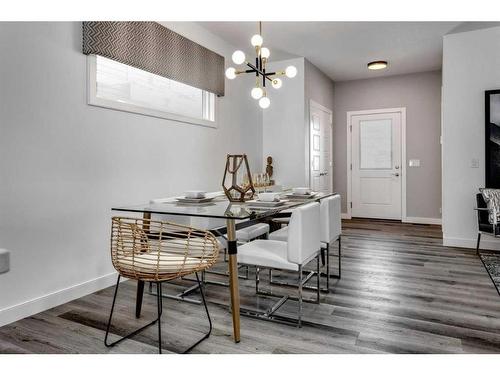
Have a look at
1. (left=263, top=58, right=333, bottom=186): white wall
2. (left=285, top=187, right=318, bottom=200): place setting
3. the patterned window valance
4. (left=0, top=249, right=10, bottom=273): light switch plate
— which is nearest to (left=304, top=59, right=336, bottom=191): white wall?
(left=263, top=58, right=333, bottom=186): white wall

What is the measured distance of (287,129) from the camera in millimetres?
5434

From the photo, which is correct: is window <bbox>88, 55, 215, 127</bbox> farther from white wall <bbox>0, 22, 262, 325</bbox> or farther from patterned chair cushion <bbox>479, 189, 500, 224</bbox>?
A: patterned chair cushion <bbox>479, 189, 500, 224</bbox>

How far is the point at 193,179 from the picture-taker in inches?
159

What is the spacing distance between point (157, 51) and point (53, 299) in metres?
2.28

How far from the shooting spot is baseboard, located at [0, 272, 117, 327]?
2.31 metres

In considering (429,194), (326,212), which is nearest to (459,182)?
(429,194)

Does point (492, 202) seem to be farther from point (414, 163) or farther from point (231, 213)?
point (231, 213)

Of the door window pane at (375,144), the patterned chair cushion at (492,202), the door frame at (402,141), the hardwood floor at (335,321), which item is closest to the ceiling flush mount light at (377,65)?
the door frame at (402,141)

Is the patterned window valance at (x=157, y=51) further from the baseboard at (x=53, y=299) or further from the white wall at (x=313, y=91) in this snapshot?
the baseboard at (x=53, y=299)

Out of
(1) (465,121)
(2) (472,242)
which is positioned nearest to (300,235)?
(2) (472,242)

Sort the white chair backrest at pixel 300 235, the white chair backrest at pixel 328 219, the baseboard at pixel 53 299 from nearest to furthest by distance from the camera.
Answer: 1. the white chair backrest at pixel 300 235
2. the baseboard at pixel 53 299
3. the white chair backrest at pixel 328 219

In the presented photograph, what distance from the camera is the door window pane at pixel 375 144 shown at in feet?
21.6

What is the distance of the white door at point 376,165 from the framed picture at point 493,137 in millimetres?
2259

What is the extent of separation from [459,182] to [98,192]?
13.3ft
